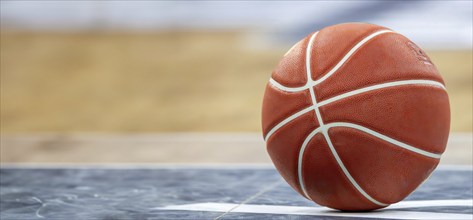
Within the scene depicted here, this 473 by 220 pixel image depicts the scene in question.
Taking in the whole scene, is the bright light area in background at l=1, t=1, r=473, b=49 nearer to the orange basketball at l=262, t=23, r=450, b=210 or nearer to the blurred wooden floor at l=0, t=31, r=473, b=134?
the blurred wooden floor at l=0, t=31, r=473, b=134

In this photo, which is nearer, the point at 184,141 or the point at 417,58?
the point at 417,58

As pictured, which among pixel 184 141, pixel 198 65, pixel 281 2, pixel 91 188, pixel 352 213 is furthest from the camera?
pixel 281 2

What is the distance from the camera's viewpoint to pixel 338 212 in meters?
3.80

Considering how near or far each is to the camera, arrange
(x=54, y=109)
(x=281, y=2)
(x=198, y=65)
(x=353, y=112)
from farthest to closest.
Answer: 1. (x=281, y=2)
2. (x=198, y=65)
3. (x=54, y=109)
4. (x=353, y=112)

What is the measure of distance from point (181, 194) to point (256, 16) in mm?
8881

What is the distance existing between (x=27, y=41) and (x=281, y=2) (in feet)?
14.1

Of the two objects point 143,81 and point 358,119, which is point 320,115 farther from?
point 143,81

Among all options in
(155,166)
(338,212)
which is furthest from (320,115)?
(155,166)

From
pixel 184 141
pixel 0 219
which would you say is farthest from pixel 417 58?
pixel 184 141

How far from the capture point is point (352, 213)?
12.4 feet

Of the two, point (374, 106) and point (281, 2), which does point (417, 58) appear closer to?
point (374, 106)

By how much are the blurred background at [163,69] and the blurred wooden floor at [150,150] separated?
0.05 feet

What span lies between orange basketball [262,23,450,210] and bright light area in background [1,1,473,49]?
8.40 meters

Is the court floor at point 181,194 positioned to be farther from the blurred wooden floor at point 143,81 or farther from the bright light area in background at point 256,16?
the bright light area in background at point 256,16
